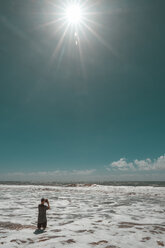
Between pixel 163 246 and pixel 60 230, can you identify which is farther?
pixel 60 230

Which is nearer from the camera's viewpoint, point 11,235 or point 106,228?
point 11,235

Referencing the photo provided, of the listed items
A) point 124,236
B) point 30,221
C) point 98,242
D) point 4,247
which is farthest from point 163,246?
point 30,221

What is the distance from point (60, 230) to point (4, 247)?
10.9 ft

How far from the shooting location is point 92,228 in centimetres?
1067

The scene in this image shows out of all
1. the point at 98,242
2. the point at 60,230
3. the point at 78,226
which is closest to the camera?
the point at 98,242

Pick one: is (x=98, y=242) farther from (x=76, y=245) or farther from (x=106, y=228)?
Result: (x=106, y=228)

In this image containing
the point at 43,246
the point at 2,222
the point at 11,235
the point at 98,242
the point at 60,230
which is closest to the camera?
the point at 43,246

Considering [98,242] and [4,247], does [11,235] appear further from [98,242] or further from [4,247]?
[98,242]

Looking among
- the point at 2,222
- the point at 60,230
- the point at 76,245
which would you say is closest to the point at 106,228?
the point at 60,230

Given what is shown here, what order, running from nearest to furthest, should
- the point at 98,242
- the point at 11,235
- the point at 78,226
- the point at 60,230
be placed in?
1. the point at 98,242
2. the point at 11,235
3. the point at 60,230
4. the point at 78,226

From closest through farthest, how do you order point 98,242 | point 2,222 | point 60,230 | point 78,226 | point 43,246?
point 43,246 < point 98,242 < point 60,230 < point 78,226 < point 2,222

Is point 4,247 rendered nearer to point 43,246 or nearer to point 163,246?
point 43,246

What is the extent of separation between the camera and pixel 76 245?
25.4 ft

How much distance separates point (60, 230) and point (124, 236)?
338 centimetres
